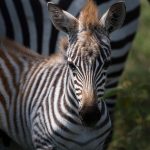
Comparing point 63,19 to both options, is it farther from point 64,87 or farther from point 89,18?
point 64,87

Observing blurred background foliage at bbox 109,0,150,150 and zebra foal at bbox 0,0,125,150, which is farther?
blurred background foliage at bbox 109,0,150,150

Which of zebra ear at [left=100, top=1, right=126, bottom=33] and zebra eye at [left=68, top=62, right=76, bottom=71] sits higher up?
zebra ear at [left=100, top=1, right=126, bottom=33]

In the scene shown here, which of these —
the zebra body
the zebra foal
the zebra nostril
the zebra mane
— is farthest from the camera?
the zebra body

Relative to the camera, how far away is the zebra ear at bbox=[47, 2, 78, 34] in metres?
8.42

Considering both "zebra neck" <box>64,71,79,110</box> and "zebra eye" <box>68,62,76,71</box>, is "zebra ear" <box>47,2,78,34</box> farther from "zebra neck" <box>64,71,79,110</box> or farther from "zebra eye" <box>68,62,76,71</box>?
"zebra neck" <box>64,71,79,110</box>

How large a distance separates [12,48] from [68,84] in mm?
1103

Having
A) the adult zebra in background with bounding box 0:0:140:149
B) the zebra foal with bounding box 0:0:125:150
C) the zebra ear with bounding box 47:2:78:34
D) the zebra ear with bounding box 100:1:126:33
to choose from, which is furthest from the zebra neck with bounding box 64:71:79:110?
the adult zebra in background with bounding box 0:0:140:149

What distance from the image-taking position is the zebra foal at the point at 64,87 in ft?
27.0

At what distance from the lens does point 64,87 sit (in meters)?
8.76

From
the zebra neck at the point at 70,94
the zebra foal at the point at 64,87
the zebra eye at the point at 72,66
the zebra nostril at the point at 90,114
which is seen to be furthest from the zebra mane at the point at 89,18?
the zebra nostril at the point at 90,114

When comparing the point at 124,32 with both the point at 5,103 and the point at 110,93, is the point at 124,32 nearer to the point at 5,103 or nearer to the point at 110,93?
the point at 110,93

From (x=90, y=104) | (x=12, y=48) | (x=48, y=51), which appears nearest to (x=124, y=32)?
(x=48, y=51)

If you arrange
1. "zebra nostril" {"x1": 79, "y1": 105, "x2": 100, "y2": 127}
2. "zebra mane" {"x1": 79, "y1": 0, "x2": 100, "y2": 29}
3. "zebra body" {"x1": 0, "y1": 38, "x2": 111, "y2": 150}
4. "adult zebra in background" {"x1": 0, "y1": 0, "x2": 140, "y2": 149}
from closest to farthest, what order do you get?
1. "zebra nostril" {"x1": 79, "y1": 105, "x2": 100, "y2": 127}
2. "zebra mane" {"x1": 79, "y1": 0, "x2": 100, "y2": 29}
3. "zebra body" {"x1": 0, "y1": 38, "x2": 111, "y2": 150}
4. "adult zebra in background" {"x1": 0, "y1": 0, "x2": 140, "y2": 149}

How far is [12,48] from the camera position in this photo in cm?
950
